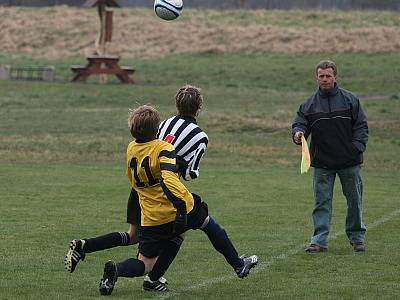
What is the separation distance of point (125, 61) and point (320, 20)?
40.0ft

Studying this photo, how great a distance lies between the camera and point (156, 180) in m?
8.30

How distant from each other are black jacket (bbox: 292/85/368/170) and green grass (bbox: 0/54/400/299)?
95cm

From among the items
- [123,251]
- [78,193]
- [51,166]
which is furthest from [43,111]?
[123,251]

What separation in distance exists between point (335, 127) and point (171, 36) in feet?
135

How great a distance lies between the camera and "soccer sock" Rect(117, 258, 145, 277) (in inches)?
327

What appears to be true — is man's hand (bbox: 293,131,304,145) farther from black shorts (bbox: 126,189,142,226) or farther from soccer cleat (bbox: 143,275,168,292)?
soccer cleat (bbox: 143,275,168,292)

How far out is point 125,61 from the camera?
Result: 46312mm

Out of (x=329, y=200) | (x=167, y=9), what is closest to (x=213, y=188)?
(x=167, y=9)

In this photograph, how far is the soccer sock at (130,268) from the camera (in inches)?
327

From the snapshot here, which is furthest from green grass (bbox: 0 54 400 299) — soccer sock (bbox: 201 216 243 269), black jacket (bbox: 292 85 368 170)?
black jacket (bbox: 292 85 368 170)

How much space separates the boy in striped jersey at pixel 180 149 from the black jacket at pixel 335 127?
7.46ft

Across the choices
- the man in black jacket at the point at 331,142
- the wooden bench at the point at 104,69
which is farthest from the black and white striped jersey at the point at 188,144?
the wooden bench at the point at 104,69

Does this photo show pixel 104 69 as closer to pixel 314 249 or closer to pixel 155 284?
pixel 314 249

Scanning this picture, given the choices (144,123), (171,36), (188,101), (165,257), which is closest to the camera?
(144,123)
